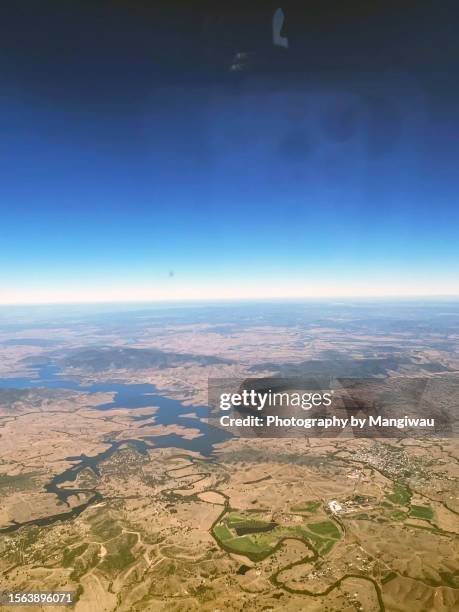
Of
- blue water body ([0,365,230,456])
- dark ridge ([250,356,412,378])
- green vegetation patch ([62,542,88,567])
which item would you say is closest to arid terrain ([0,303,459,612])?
green vegetation patch ([62,542,88,567])

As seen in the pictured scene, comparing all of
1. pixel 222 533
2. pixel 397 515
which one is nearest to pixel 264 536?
pixel 222 533

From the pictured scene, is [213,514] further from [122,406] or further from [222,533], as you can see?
[122,406]

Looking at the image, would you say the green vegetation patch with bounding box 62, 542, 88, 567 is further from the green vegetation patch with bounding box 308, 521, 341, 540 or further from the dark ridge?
the dark ridge

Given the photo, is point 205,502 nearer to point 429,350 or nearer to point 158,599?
point 158,599

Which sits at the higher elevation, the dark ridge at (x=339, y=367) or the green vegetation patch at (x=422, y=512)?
the green vegetation patch at (x=422, y=512)

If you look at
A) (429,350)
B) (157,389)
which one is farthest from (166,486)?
(429,350)

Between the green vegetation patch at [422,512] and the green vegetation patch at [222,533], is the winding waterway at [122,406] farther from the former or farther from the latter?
the green vegetation patch at [422,512]

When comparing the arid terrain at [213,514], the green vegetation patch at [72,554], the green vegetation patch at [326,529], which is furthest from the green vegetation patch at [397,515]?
the green vegetation patch at [72,554]

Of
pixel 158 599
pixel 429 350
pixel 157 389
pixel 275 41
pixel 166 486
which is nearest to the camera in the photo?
pixel 275 41
